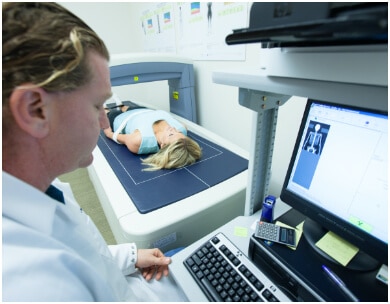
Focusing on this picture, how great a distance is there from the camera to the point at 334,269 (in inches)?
22.8

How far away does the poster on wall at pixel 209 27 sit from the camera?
1343 mm

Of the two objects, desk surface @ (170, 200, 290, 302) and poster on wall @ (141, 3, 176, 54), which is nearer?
desk surface @ (170, 200, 290, 302)

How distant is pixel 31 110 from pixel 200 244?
1.97 feet

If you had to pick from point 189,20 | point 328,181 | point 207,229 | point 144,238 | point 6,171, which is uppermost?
point 189,20

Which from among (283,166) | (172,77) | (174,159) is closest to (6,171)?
(174,159)

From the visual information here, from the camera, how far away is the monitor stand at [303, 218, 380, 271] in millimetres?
569

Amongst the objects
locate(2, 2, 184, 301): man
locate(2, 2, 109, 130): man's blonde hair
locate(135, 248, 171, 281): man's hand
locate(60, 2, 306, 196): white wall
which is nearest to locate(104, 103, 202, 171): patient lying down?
locate(60, 2, 306, 196): white wall

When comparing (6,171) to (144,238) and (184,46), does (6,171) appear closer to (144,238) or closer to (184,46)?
(144,238)

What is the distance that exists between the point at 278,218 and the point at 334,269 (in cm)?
22

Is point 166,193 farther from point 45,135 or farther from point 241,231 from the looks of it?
point 45,135

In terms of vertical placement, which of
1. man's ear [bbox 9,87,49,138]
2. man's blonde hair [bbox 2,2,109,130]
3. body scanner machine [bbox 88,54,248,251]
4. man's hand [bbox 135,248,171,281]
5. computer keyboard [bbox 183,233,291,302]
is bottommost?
man's hand [bbox 135,248,171,281]

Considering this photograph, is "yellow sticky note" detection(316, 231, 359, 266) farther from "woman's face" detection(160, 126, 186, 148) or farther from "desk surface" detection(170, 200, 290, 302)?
"woman's face" detection(160, 126, 186, 148)

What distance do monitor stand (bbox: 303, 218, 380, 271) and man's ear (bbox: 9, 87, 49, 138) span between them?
28.7 inches

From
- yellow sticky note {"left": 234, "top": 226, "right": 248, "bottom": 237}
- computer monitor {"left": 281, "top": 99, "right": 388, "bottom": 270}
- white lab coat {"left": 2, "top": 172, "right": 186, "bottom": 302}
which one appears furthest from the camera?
yellow sticky note {"left": 234, "top": 226, "right": 248, "bottom": 237}
